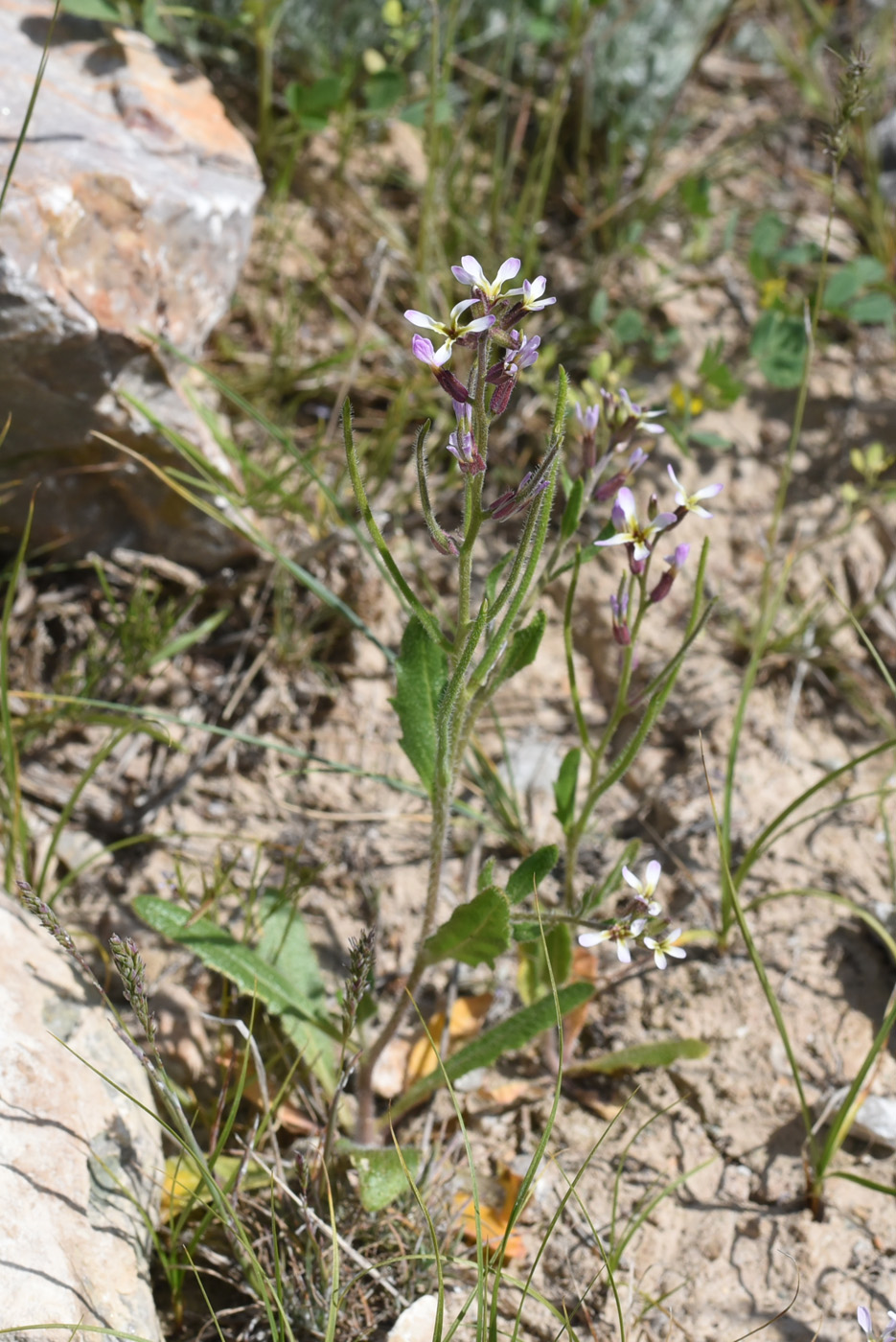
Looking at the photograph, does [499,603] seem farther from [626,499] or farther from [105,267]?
[105,267]

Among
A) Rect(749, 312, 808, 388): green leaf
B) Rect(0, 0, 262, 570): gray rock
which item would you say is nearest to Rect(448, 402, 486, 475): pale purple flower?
Rect(0, 0, 262, 570): gray rock

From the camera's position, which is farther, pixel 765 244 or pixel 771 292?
pixel 765 244

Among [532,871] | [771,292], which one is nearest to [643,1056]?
[532,871]

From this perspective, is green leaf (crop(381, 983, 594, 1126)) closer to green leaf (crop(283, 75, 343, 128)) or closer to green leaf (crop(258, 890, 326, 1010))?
green leaf (crop(258, 890, 326, 1010))

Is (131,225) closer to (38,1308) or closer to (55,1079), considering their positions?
(55,1079)

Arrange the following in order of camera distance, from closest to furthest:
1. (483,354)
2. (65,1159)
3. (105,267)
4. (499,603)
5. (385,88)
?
(483,354) → (499,603) → (65,1159) → (105,267) → (385,88)

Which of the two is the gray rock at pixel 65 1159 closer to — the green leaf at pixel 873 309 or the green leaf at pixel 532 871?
the green leaf at pixel 532 871
